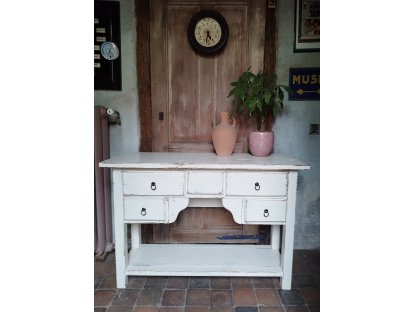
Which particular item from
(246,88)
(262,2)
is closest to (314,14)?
(262,2)

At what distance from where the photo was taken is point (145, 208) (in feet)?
5.94

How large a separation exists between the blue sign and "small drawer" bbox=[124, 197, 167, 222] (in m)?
1.46

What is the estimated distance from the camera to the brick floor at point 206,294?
1.75 meters

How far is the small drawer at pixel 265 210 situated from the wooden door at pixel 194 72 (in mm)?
632

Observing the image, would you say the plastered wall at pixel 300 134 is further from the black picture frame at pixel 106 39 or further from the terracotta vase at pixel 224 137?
the black picture frame at pixel 106 39

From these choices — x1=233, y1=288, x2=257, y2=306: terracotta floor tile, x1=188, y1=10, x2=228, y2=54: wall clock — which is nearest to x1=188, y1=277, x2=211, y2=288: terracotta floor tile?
x1=233, y1=288, x2=257, y2=306: terracotta floor tile

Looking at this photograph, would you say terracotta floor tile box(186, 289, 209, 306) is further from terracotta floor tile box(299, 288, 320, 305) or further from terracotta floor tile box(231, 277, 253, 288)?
terracotta floor tile box(299, 288, 320, 305)

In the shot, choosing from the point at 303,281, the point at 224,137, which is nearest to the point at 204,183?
the point at 224,137

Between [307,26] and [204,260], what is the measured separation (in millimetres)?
2103

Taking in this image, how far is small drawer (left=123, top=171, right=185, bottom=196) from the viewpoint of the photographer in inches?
70.1
